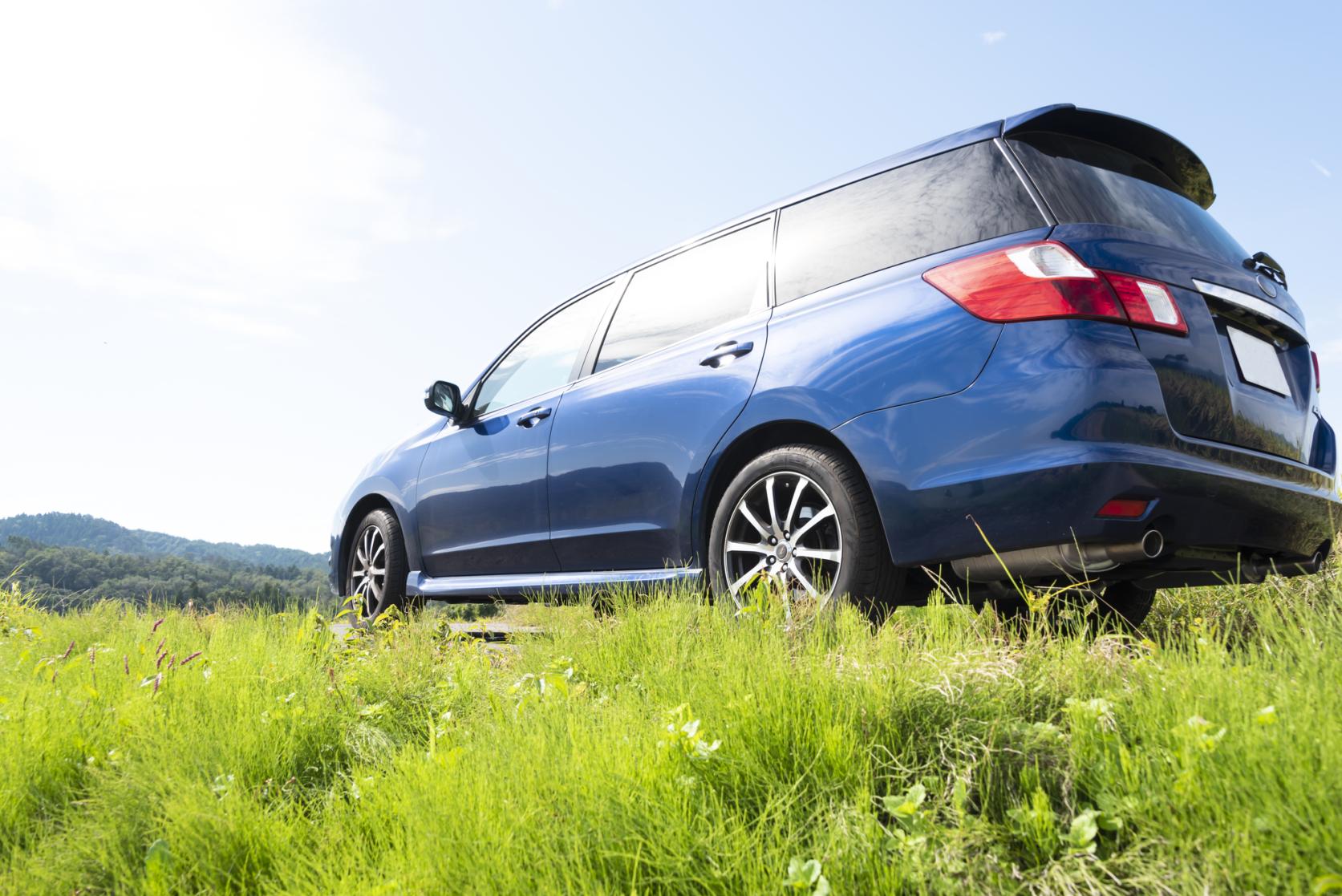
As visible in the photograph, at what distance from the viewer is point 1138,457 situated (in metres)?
2.54

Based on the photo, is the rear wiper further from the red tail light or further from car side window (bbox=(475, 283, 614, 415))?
Result: car side window (bbox=(475, 283, 614, 415))

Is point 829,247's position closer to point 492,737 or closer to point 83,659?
point 492,737

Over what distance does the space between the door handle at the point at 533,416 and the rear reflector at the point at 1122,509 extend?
2.78 metres

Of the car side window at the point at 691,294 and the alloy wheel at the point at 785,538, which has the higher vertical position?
the car side window at the point at 691,294

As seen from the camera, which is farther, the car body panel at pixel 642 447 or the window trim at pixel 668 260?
the window trim at pixel 668 260

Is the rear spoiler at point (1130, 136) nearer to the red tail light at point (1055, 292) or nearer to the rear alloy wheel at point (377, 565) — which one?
the red tail light at point (1055, 292)

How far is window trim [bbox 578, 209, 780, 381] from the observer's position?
370cm

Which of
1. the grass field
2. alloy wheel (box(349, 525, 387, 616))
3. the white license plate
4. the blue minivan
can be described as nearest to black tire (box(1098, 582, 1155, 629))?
the blue minivan

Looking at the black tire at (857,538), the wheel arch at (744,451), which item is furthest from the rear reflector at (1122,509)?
the wheel arch at (744,451)

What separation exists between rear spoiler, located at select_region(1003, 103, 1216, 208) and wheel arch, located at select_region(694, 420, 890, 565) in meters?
1.24

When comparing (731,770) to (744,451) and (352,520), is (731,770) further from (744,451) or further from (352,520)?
(352,520)

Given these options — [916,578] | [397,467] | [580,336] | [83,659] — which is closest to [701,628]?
[916,578]

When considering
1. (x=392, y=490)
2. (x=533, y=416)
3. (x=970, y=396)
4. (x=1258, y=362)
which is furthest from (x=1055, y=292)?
(x=392, y=490)

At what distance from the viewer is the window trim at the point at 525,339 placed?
15.3 feet
